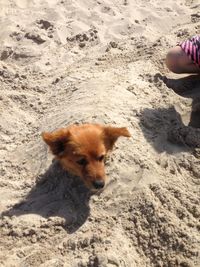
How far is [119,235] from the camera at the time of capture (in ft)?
10.1

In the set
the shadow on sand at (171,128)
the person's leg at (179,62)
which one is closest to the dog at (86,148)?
the shadow on sand at (171,128)

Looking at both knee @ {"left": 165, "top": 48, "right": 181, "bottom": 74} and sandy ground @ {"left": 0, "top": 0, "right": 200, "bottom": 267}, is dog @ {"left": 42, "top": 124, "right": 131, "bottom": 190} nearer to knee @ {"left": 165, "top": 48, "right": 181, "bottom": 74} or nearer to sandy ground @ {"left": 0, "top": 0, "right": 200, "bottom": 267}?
sandy ground @ {"left": 0, "top": 0, "right": 200, "bottom": 267}

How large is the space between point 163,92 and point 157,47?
0.87 meters

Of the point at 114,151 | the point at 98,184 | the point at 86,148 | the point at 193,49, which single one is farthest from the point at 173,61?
A: the point at 98,184

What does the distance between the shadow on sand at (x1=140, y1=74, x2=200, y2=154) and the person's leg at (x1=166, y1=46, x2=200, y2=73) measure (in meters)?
0.33

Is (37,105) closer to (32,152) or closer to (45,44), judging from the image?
(32,152)

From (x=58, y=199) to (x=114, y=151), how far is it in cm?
55

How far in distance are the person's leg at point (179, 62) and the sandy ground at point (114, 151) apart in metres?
0.11

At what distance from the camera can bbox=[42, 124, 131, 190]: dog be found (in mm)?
3131

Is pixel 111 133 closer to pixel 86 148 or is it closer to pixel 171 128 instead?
pixel 86 148

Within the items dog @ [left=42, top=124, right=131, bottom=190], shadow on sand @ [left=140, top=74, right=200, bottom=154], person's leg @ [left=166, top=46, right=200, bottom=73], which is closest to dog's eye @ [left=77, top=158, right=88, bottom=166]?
dog @ [left=42, top=124, right=131, bottom=190]

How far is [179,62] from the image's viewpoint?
4.54m

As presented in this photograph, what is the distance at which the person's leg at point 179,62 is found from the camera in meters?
4.51

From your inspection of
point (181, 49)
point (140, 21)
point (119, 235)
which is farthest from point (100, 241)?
point (140, 21)
